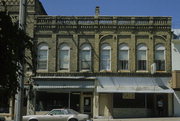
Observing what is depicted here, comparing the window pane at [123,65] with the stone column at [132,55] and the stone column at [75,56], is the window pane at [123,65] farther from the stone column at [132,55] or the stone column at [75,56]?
the stone column at [75,56]

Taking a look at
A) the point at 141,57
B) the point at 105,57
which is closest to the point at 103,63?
the point at 105,57

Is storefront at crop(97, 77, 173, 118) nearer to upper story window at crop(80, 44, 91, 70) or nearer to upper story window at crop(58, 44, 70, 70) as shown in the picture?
upper story window at crop(80, 44, 91, 70)

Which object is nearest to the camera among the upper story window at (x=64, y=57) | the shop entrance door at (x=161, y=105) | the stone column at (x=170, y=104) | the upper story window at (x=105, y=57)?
the stone column at (x=170, y=104)

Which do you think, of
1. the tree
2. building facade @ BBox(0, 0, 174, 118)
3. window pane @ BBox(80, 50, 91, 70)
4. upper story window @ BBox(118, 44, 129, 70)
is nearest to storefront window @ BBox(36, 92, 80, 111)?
building facade @ BBox(0, 0, 174, 118)

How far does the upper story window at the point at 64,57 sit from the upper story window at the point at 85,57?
4.25 feet

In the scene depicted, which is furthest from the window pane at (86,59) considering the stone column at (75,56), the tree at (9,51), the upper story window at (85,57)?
the tree at (9,51)

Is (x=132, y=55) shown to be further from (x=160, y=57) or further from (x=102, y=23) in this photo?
(x=102, y=23)

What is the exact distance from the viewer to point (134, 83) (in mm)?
29906

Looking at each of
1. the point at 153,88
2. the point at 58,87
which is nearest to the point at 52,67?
the point at 58,87

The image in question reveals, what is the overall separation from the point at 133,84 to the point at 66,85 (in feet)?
19.8

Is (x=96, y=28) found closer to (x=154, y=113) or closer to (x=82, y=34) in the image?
(x=82, y=34)

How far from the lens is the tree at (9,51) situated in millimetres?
6223

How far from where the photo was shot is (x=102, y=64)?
99.7 ft

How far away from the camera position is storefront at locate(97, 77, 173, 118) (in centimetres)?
2967
